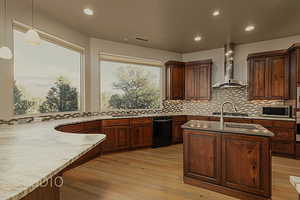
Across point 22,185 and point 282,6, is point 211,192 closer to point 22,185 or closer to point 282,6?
point 22,185

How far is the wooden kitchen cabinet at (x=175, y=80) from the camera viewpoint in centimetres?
532

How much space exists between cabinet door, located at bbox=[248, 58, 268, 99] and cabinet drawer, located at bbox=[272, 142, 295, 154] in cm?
116

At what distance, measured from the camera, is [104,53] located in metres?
4.52

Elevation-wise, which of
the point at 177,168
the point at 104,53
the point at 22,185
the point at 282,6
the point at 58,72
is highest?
the point at 282,6

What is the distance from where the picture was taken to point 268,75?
4207mm

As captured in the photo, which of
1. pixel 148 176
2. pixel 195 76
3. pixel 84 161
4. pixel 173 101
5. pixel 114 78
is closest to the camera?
pixel 148 176

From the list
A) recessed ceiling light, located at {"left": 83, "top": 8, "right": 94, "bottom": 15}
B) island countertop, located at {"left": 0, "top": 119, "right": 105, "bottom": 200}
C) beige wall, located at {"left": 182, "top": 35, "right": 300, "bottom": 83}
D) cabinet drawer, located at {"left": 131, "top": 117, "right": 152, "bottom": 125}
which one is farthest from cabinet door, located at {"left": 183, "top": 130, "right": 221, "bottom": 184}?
beige wall, located at {"left": 182, "top": 35, "right": 300, "bottom": 83}

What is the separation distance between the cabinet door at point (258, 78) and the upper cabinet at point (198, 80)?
42.7 inches

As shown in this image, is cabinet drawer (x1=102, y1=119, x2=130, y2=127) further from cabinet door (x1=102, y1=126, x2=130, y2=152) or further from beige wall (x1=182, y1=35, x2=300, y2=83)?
beige wall (x1=182, y1=35, x2=300, y2=83)

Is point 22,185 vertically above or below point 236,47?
below

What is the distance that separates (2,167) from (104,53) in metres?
3.96

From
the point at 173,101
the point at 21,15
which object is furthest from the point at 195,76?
the point at 21,15

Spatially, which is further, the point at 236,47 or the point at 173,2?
the point at 236,47

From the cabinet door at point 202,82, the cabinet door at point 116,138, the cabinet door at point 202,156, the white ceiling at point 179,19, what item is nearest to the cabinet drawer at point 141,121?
the cabinet door at point 116,138
